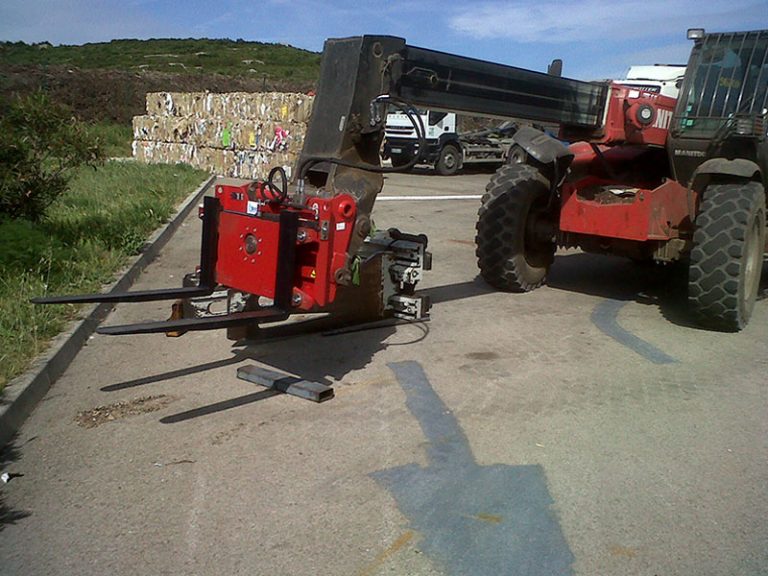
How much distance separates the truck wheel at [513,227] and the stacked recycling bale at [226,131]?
1151cm

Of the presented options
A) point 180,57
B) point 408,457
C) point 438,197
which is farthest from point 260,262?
point 180,57

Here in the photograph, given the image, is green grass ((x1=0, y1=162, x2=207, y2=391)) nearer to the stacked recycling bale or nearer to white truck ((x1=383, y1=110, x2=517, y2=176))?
the stacked recycling bale

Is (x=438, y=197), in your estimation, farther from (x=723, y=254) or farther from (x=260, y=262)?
(x=260, y=262)

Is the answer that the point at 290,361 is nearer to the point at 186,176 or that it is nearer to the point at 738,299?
the point at 738,299

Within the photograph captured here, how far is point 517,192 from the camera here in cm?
766

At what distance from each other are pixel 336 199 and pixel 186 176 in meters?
13.8

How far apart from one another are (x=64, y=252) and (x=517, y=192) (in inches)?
188

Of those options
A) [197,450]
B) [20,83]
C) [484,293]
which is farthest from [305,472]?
[20,83]

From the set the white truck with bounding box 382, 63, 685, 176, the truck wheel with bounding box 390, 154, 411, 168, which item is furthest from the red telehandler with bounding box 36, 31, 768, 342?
the truck wheel with bounding box 390, 154, 411, 168

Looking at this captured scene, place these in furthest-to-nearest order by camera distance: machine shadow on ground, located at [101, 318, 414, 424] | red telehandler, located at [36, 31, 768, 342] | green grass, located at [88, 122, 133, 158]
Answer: green grass, located at [88, 122, 133, 158]
machine shadow on ground, located at [101, 318, 414, 424]
red telehandler, located at [36, 31, 768, 342]

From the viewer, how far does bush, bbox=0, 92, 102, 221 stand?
7789 millimetres

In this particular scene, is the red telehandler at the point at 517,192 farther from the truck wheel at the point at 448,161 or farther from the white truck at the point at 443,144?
the truck wheel at the point at 448,161

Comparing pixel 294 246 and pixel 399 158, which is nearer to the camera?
pixel 294 246

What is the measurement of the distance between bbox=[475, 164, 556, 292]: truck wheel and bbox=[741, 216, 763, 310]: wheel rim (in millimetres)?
1920
